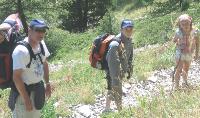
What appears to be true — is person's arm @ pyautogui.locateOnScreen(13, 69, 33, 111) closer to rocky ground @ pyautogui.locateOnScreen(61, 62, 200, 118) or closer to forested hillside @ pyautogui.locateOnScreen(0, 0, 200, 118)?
forested hillside @ pyautogui.locateOnScreen(0, 0, 200, 118)

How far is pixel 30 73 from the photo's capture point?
605 centimetres

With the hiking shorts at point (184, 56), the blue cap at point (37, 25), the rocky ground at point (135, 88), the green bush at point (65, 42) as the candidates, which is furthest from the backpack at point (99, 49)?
the green bush at point (65, 42)

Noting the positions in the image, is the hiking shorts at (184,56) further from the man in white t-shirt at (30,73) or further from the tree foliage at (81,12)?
the tree foliage at (81,12)

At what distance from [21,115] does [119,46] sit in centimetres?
254

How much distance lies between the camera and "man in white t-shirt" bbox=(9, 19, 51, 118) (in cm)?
585

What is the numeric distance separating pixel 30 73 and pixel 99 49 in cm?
253

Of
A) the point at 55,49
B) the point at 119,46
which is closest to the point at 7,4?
the point at 55,49

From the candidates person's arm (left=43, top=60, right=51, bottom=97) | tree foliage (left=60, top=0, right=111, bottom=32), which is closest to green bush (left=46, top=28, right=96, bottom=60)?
tree foliage (left=60, top=0, right=111, bottom=32)

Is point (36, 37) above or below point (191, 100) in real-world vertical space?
above

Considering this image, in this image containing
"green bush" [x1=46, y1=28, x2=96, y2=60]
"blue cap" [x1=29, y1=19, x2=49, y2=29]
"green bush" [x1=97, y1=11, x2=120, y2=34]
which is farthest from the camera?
"green bush" [x1=46, y1=28, x2=96, y2=60]

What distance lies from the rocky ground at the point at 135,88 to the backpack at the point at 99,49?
1116 mm

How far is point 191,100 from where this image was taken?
593 cm

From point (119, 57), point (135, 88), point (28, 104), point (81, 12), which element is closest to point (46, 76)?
point (28, 104)

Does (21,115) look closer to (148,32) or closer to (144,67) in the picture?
(144,67)
